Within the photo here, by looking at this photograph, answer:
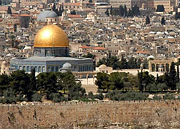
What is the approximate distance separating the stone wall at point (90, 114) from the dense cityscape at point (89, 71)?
0.05 meters

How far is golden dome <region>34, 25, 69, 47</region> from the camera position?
75875mm

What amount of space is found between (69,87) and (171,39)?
67.4m

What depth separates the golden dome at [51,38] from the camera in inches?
2987

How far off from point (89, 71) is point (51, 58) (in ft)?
9.90

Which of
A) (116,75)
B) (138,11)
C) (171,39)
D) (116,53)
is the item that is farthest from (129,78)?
(138,11)

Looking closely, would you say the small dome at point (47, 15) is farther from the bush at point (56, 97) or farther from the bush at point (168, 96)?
the bush at point (168, 96)

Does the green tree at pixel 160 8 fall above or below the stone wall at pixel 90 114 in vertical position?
below

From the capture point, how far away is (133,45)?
11694 cm

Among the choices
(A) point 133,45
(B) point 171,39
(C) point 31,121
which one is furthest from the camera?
(B) point 171,39

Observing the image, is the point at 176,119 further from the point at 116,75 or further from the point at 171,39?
the point at 171,39

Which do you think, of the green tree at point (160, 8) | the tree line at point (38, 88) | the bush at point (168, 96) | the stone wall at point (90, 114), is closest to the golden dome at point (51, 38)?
the tree line at point (38, 88)

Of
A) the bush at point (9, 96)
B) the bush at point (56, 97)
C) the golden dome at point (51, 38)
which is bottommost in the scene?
the bush at point (56, 97)

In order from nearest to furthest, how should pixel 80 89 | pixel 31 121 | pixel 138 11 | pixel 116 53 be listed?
pixel 31 121
pixel 80 89
pixel 116 53
pixel 138 11

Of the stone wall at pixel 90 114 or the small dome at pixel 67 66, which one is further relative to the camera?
the small dome at pixel 67 66
